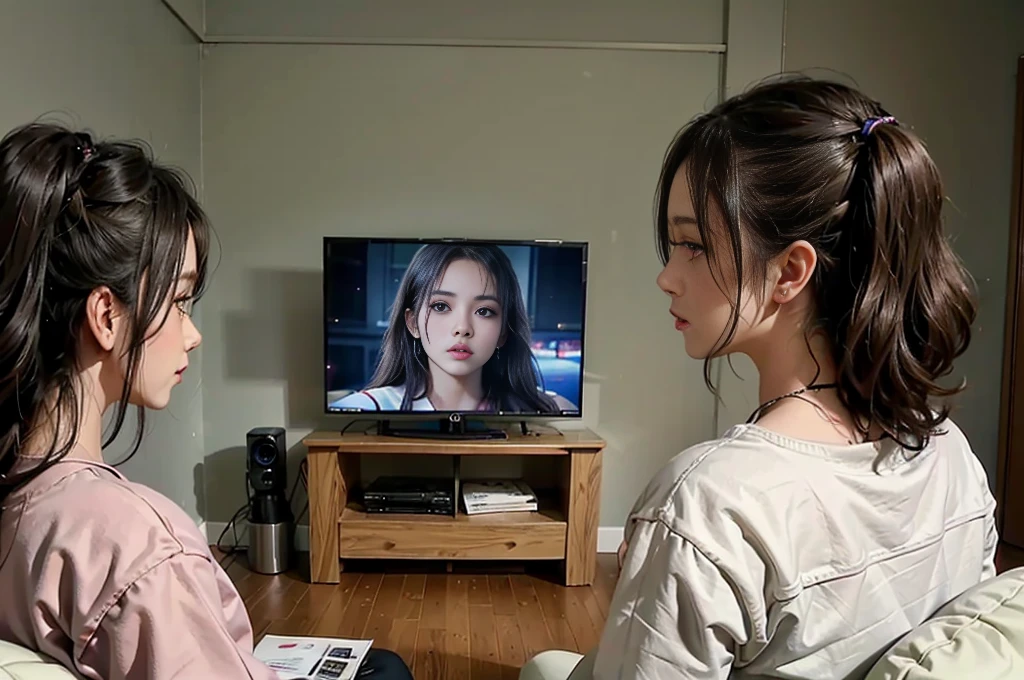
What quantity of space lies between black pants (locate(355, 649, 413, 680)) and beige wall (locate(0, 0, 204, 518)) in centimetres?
138

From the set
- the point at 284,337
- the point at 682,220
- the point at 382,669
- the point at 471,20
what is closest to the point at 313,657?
the point at 382,669

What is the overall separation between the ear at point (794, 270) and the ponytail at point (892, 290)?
25mm

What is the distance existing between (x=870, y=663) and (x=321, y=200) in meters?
2.80

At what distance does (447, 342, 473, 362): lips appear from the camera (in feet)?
9.09

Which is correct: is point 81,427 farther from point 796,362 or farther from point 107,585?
point 796,362

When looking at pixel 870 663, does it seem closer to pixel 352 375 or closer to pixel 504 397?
pixel 504 397

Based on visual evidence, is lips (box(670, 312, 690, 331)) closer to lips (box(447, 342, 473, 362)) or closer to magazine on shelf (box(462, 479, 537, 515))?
lips (box(447, 342, 473, 362))

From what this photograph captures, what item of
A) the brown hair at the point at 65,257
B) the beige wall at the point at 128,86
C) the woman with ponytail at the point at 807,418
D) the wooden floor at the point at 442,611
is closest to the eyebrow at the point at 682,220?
the woman with ponytail at the point at 807,418

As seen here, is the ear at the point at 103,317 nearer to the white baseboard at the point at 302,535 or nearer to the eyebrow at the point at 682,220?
the eyebrow at the point at 682,220

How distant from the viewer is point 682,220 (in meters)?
0.77

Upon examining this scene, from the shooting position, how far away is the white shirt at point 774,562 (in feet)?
1.92

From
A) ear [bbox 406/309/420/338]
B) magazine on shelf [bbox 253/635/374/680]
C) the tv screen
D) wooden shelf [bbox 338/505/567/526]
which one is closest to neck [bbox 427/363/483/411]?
the tv screen

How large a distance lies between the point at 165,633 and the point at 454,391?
211cm

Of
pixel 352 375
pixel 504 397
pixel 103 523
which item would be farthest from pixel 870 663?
pixel 352 375
